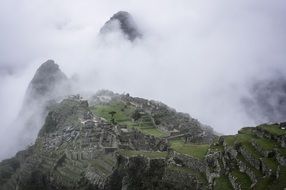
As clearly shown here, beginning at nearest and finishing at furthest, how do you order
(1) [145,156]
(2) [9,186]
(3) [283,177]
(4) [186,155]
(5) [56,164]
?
(3) [283,177], (4) [186,155], (1) [145,156], (5) [56,164], (2) [9,186]

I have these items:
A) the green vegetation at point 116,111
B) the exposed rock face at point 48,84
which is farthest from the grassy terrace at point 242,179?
the exposed rock face at point 48,84

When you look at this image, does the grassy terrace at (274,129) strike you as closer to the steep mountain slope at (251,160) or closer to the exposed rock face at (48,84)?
the steep mountain slope at (251,160)

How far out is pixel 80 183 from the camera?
289 feet

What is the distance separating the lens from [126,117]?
4609 inches

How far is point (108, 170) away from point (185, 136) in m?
22.5

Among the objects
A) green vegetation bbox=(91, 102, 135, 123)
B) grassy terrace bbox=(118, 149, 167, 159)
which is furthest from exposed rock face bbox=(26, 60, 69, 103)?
grassy terrace bbox=(118, 149, 167, 159)

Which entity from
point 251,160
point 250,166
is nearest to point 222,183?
point 250,166

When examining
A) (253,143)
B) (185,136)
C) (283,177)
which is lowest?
(283,177)

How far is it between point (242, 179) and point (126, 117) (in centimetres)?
6153

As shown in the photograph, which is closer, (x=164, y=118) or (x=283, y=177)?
(x=283, y=177)

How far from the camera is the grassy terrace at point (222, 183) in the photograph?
58919 millimetres

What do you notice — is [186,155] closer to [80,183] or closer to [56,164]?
[80,183]

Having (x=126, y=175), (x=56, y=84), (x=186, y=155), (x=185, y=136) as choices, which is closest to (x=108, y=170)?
(x=126, y=175)

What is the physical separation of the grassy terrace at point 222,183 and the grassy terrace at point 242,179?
1.16 metres
